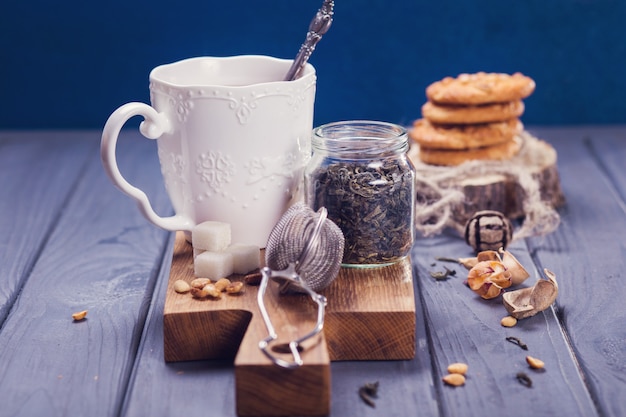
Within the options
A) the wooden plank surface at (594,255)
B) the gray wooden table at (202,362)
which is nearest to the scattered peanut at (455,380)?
the gray wooden table at (202,362)

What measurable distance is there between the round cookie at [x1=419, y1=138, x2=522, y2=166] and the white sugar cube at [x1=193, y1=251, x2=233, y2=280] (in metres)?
0.61

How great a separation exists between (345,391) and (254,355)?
13 cm

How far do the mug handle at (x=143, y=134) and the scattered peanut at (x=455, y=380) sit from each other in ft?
1.39

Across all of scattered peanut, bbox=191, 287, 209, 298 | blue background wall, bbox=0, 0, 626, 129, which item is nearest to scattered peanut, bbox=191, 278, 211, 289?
scattered peanut, bbox=191, 287, 209, 298

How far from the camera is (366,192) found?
1.13m

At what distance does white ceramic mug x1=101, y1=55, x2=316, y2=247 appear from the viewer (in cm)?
111

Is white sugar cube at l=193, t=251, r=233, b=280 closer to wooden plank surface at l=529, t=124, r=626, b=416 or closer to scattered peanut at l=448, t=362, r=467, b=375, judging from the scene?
scattered peanut at l=448, t=362, r=467, b=375

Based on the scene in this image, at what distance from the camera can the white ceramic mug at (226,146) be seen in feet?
3.65

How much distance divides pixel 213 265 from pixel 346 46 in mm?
1230

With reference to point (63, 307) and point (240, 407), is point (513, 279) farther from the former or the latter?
point (63, 307)

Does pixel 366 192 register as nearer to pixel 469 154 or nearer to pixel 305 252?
pixel 305 252

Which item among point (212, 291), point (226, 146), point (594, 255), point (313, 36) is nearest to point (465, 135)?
point (594, 255)

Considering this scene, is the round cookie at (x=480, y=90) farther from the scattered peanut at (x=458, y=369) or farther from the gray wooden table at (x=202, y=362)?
the scattered peanut at (x=458, y=369)

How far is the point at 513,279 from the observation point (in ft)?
4.07
